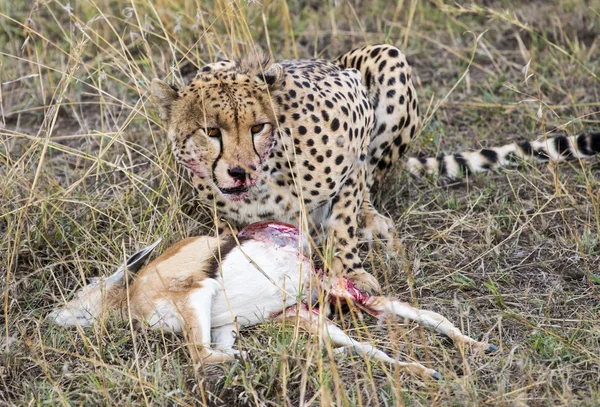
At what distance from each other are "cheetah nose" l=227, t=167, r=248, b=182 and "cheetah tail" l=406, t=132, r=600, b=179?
123 centimetres

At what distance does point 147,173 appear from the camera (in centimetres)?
361

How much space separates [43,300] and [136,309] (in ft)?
1.56

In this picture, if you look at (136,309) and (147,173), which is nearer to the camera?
(136,309)

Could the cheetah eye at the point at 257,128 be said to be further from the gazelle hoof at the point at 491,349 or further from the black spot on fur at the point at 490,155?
the black spot on fur at the point at 490,155

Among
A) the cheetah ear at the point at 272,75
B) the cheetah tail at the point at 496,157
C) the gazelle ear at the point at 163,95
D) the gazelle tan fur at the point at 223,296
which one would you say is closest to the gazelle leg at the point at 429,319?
the gazelle tan fur at the point at 223,296

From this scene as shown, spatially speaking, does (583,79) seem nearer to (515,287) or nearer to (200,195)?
(515,287)

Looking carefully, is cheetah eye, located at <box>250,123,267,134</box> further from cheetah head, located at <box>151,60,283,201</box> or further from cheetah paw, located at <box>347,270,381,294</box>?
cheetah paw, located at <box>347,270,381,294</box>

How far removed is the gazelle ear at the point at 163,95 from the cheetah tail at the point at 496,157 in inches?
50.4

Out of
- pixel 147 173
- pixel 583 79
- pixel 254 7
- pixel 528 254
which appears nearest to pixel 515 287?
pixel 528 254

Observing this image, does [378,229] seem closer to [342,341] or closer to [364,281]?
[364,281]

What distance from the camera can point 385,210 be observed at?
377 centimetres

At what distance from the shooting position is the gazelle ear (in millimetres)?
3029

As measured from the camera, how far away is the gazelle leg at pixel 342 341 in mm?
2531

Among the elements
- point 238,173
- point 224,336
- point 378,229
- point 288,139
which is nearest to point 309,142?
point 288,139
